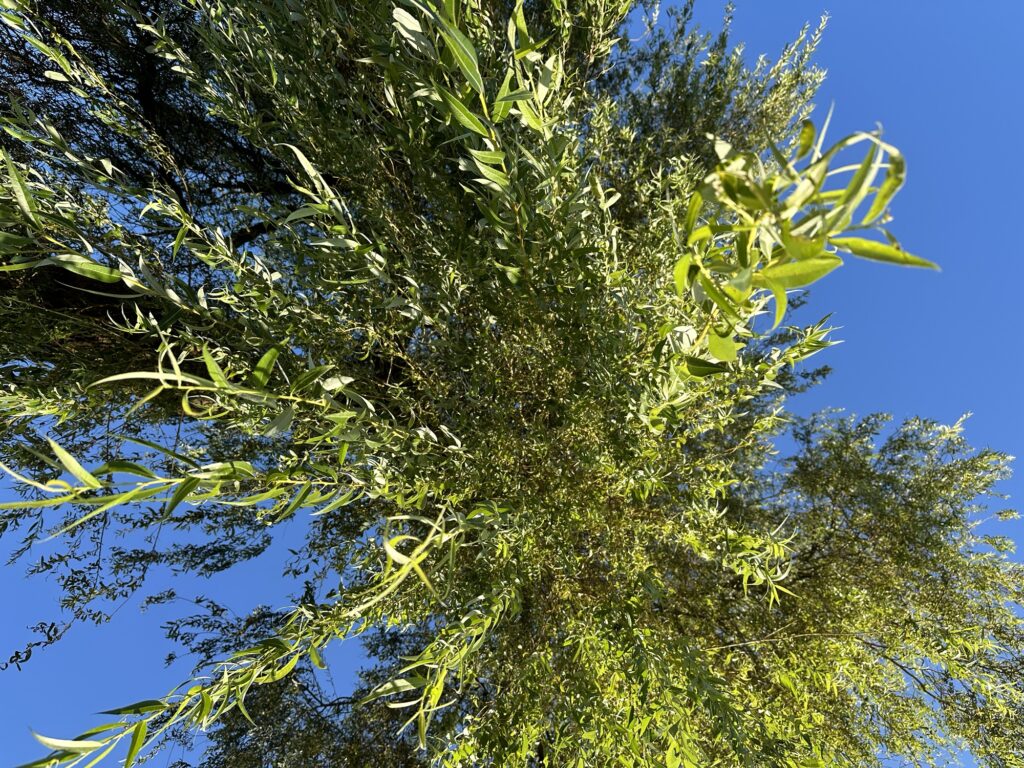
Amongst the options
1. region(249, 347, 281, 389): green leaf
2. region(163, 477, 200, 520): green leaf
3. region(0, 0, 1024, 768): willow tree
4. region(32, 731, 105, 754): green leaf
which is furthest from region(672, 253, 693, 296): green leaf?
region(32, 731, 105, 754): green leaf

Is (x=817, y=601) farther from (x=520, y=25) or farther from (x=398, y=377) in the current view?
(x=520, y=25)

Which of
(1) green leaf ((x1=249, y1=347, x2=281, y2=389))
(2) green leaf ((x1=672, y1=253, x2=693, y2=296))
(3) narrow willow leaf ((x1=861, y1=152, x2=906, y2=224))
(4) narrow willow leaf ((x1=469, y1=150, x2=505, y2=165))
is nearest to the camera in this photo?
(3) narrow willow leaf ((x1=861, y1=152, x2=906, y2=224))

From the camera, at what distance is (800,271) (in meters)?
0.47

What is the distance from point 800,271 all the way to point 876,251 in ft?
0.20

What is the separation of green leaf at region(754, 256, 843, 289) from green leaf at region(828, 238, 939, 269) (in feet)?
0.06

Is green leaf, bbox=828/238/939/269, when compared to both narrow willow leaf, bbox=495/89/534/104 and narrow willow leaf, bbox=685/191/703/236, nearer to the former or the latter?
narrow willow leaf, bbox=685/191/703/236

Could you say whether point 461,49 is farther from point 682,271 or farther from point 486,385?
point 486,385

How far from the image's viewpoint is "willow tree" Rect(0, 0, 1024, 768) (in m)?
0.80

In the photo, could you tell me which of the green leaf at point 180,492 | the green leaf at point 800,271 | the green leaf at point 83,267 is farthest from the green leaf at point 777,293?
the green leaf at point 83,267

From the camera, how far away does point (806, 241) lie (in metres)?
0.43

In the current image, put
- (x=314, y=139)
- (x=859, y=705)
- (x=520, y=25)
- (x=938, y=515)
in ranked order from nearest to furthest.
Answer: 1. (x=520, y=25)
2. (x=314, y=139)
3. (x=859, y=705)
4. (x=938, y=515)

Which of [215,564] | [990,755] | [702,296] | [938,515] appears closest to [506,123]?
[702,296]

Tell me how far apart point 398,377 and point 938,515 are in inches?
139

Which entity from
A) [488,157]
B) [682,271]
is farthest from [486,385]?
[682,271]
